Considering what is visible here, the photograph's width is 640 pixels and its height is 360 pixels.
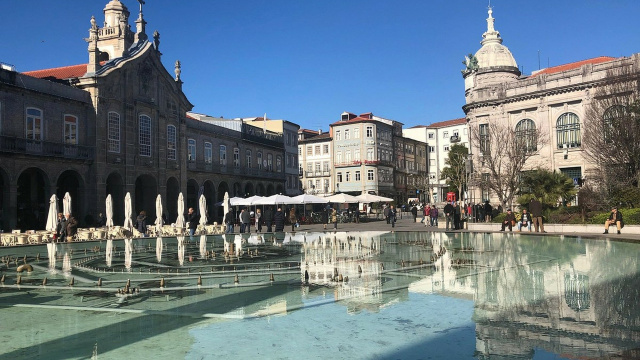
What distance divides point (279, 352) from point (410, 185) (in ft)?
269

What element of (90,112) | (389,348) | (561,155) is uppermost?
(90,112)

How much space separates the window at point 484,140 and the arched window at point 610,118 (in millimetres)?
9881

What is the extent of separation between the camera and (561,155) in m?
44.0

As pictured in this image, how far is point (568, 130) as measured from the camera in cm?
4384

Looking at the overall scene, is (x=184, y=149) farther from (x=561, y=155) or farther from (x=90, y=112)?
(x=561, y=155)

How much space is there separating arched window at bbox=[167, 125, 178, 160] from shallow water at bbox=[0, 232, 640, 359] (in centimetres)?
3011

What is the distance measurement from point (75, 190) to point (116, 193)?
2894 millimetres

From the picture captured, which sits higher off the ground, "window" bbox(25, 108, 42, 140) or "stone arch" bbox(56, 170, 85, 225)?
"window" bbox(25, 108, 42, 140)

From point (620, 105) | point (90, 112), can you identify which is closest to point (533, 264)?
point (620, 105)

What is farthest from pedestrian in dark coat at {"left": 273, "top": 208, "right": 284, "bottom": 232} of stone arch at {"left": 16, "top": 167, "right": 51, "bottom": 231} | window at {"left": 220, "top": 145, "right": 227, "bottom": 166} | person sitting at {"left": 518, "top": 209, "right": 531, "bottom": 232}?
window at {"left": 220, "top": 145, "right": 227, "bottom": 166}

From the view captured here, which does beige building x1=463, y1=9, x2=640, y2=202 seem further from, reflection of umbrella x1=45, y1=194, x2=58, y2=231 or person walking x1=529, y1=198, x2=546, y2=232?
reflection of umbrella x1=45, y1=194, x2=58, y2=231

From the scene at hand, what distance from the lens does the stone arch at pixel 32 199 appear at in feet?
104

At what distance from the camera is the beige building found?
42.3 m

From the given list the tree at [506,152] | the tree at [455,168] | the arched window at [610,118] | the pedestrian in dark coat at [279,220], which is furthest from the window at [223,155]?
the arched window at [610,118]
